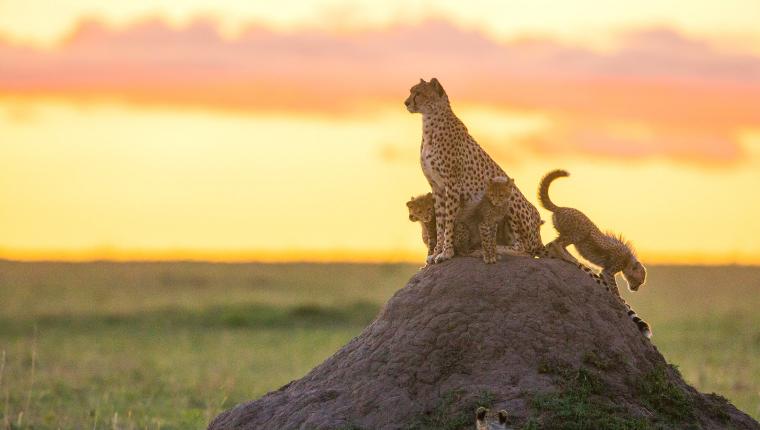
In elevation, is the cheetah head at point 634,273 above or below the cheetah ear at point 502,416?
above

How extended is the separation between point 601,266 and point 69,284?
127 feet

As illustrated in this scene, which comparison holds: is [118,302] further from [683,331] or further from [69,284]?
[683,331]

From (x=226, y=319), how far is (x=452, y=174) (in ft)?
61.9

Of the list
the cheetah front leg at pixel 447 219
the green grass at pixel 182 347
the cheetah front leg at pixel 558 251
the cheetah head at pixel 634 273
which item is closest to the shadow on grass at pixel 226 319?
the green grass at pixel 182 347

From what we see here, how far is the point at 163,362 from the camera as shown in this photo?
803 inches

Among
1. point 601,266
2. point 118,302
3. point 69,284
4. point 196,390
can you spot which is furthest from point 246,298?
point 601,266

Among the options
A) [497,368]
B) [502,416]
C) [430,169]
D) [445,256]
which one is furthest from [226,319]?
[502,416]

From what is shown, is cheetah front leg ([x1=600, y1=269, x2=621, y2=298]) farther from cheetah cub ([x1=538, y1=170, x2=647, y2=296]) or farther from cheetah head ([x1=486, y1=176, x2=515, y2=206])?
cheetah head ([x1=486, y1=176, x2=515, y2=206])

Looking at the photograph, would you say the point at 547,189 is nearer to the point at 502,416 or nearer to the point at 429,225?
→ the point at 429,225

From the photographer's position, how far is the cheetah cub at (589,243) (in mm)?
9680

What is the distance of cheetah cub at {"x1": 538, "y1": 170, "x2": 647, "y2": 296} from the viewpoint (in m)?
9.68

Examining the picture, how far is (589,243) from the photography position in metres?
9.77

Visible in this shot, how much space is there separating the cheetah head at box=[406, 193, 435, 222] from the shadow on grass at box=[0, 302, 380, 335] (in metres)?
17.6

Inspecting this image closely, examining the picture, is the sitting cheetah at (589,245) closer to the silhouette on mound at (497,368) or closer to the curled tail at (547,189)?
the curled tail at (547,189)
